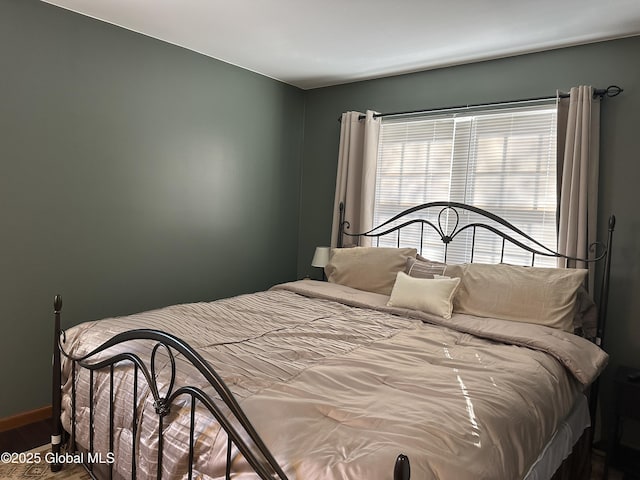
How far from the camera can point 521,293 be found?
2609 mm

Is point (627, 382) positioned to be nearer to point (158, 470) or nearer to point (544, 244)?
point (544, 244)

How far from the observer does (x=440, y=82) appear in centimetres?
353

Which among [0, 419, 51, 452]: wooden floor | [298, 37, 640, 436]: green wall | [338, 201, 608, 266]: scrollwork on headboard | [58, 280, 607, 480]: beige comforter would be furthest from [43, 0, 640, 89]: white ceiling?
[0, 419, 51, 452]: wooden floor

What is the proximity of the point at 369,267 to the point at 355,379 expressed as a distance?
163 cm

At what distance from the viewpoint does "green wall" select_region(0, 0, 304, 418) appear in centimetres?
265

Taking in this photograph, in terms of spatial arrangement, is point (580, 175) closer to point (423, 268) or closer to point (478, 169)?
point (478, 169)

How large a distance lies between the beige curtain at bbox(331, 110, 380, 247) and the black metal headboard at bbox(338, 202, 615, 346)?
0.24 ft

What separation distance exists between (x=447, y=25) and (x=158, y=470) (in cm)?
271

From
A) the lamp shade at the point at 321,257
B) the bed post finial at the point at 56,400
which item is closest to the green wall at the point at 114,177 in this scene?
the lamp shade at the point at 321,257

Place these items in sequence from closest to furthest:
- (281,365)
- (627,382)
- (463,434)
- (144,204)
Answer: (463,434) → (281,365) → (627,382) → (144,204)

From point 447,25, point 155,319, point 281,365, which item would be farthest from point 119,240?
point 447,25

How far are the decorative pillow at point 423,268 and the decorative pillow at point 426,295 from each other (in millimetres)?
138

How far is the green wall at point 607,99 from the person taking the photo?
2.73 meters

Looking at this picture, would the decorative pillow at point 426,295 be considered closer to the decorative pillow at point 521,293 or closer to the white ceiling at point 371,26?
the decorative pillow at point 521,293
